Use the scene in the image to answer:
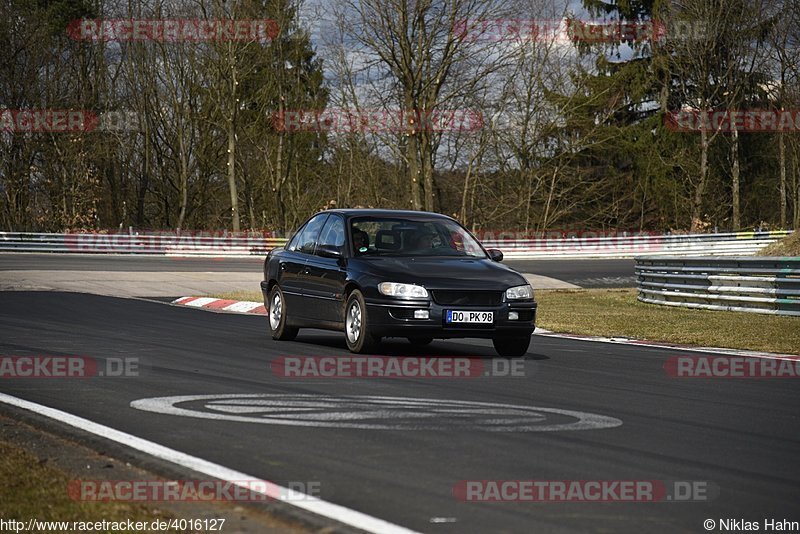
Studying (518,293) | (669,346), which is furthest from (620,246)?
(518,293)

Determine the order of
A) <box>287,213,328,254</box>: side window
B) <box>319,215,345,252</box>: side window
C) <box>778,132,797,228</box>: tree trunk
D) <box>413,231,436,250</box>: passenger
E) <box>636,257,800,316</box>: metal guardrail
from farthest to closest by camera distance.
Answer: <box>778,132,797,228</box>: tree trunk, <box>636,257,800,316</box>: metal guardrail, <box>287,213,328,254</box>: side window, <box>319,215,345,252</box>: side window, <box>413,231,436,250</box>: passenger

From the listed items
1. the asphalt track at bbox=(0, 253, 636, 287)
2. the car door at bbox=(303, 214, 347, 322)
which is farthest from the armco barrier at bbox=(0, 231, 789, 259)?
the car door at bbox=(303, 214, 347, 322)

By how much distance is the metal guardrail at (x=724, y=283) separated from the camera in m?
19.6

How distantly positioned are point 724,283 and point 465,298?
34.0 feet

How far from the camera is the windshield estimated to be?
44.5 feet

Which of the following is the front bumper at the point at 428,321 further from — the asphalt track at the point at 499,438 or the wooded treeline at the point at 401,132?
the wooded treeline at the point at 401,132

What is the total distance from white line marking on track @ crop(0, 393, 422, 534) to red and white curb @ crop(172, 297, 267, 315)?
1274cm

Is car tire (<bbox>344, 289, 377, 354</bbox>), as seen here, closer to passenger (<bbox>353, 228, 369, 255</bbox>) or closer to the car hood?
the car hood

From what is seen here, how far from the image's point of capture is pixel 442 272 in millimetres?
12688

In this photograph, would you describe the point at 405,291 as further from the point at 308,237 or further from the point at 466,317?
the point at 308,237

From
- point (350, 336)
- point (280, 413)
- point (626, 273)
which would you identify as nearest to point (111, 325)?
point (350, 336)

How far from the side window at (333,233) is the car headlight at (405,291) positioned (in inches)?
52.1

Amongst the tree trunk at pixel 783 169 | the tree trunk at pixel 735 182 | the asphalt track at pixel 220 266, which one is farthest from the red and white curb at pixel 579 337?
the tree trunk at pixel 783 169

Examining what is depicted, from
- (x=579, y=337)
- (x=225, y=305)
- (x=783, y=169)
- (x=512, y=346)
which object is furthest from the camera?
(x=783, y=169)
